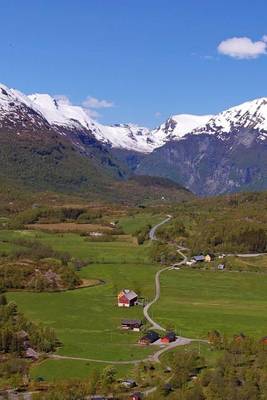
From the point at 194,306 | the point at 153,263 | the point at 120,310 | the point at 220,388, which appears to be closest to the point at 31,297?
the point at 120,310

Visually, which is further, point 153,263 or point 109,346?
point 153,263

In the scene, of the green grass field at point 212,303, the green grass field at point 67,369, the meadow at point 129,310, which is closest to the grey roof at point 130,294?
the meadow at point 129,310

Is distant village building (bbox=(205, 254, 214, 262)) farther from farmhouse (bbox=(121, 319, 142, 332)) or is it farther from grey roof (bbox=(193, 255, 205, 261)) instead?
farmhouse (bbox=(121, 319, 142, 332))

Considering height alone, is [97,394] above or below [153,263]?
below

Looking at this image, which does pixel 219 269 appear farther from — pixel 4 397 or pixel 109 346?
pixel 4 397

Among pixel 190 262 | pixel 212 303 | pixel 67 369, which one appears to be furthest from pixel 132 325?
pixel 190 262

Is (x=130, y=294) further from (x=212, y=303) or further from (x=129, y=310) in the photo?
(x=212, y=303)

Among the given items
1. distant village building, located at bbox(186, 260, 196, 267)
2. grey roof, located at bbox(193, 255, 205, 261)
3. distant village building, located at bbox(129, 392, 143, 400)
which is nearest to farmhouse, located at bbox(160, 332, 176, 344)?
distant village building, located at bbox(129, 392, 143, 400)
